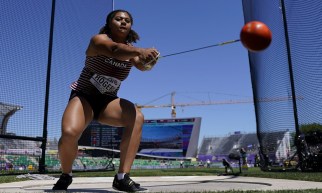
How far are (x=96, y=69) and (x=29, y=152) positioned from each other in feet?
28.9

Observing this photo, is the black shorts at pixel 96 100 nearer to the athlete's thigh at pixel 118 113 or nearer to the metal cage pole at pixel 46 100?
the athlete's thigh at pixel 118 113

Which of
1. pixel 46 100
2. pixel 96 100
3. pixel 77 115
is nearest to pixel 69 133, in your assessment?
pixel 77 115

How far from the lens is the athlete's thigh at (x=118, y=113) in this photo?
355cm

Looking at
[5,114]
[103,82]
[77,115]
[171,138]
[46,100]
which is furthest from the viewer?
[171,138]

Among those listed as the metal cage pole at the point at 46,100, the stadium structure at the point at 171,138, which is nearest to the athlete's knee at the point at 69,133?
the metal cage pole at the point at 46,100

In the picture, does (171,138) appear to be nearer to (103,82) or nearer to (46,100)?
(46,100)

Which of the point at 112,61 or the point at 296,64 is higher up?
the point at 296,64

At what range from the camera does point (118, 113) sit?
3.56 metres

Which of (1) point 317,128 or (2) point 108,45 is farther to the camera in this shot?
(1) point 317,128

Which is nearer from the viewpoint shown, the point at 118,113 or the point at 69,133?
the point at 69,133

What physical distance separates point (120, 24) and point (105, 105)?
0.86 m

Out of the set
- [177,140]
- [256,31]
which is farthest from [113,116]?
[177,140]

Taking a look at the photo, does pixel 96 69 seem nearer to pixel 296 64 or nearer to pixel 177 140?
pixel 296 64

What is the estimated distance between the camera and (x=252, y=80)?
36.7ft
